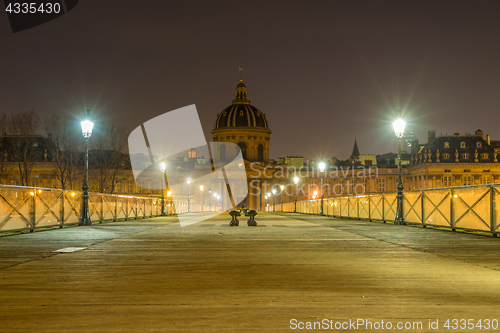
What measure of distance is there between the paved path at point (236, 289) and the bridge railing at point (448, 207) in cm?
460

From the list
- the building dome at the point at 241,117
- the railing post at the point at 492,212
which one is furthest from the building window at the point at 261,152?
the railing post at the point at 492,212

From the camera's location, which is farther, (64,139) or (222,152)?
(222,152)

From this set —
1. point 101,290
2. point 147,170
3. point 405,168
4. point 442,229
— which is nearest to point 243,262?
point 101,290

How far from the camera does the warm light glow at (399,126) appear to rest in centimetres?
2228

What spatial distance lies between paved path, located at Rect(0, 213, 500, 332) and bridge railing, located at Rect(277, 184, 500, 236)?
460cm

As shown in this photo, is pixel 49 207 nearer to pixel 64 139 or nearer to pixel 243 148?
pixel 64 139

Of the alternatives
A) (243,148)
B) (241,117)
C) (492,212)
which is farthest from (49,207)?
(241,117)

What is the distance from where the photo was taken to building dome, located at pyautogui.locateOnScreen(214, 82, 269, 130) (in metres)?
119

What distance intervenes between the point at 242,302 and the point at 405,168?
12156 cm

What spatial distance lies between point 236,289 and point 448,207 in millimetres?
11881

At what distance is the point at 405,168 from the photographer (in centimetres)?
11988

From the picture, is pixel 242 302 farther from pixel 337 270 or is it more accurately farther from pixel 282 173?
pixel 282 173

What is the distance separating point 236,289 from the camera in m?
5.27

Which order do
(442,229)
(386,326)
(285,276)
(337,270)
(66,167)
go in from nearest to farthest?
(386,326), (285,276), (337,270), (442,229), (66,167)
